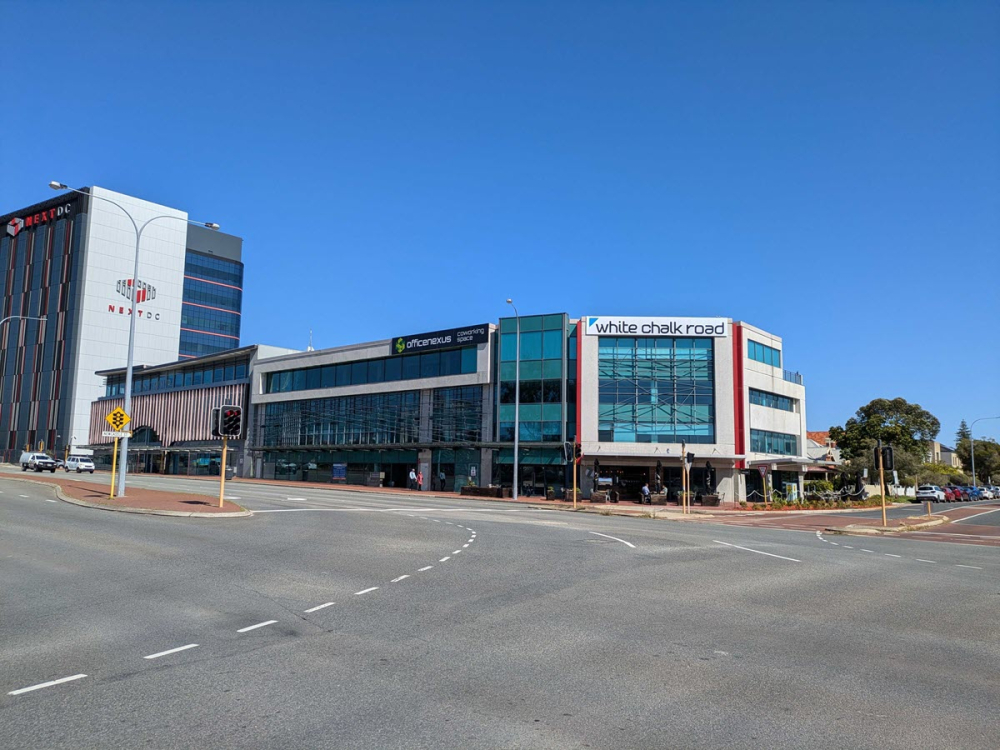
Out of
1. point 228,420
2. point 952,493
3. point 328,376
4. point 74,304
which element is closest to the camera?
point 228,420

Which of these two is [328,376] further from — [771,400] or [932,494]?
[932,494]

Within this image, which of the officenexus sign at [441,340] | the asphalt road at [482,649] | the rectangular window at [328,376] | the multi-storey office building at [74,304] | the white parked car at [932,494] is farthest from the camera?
the multi-storey office building at [74,304]

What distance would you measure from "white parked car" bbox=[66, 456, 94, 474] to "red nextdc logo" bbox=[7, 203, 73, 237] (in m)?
63.1

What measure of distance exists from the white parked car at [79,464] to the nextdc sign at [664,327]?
4250 cm

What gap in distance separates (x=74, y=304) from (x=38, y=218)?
18.0 metres

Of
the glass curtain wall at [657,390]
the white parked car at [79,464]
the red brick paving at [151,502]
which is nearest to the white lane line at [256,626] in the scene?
the red brick paving at [151,502]

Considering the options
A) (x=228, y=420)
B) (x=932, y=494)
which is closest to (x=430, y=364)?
(x=228, y=420)

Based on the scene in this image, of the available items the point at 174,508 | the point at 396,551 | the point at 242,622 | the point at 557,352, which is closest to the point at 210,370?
the point at 557,352

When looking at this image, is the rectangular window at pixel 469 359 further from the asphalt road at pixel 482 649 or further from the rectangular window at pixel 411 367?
the asphalt road at pixel 482 649

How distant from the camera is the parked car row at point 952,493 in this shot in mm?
65900

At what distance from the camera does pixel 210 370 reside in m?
83.8

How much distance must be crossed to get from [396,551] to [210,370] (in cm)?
7388

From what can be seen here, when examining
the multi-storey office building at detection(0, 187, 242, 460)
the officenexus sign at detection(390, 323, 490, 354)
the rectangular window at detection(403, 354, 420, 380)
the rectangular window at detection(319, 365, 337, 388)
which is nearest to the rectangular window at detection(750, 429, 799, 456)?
the officenexus sign at detection(390, 323, 490, 354)

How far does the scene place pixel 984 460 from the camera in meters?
131
